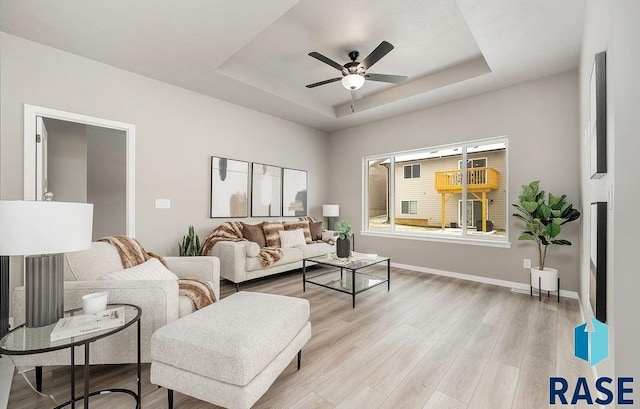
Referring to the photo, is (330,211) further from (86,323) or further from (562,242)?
(86,323)

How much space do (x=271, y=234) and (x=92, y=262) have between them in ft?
8.61

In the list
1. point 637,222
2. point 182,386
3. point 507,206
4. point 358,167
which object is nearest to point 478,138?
→ point 507,206

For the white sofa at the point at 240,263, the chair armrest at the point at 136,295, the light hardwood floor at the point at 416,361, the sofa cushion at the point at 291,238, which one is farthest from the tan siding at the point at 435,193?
the chair armrest at the point at 136,295

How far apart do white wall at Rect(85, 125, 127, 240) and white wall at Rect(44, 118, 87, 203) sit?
0.49 ft

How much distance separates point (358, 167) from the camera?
223 inches

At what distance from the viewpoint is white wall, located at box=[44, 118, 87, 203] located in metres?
4.08

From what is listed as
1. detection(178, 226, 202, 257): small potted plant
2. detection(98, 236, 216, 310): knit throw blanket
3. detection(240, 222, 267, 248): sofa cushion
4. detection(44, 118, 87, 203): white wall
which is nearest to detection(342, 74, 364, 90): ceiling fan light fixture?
detection(240, 222, 267, 248): sofa cushion

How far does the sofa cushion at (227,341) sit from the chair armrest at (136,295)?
263 mm

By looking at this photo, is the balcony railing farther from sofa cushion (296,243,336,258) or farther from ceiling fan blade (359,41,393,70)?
ceiling fan blade (359,41,393,70)

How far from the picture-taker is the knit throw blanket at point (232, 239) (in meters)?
3.83

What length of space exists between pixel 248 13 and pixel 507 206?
392 centimetres

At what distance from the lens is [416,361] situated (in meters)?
2.03

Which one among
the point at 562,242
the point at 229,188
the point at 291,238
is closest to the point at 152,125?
the point at 229,188

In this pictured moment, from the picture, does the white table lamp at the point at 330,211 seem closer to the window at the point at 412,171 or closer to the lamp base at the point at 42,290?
the window at the point at 412,171
